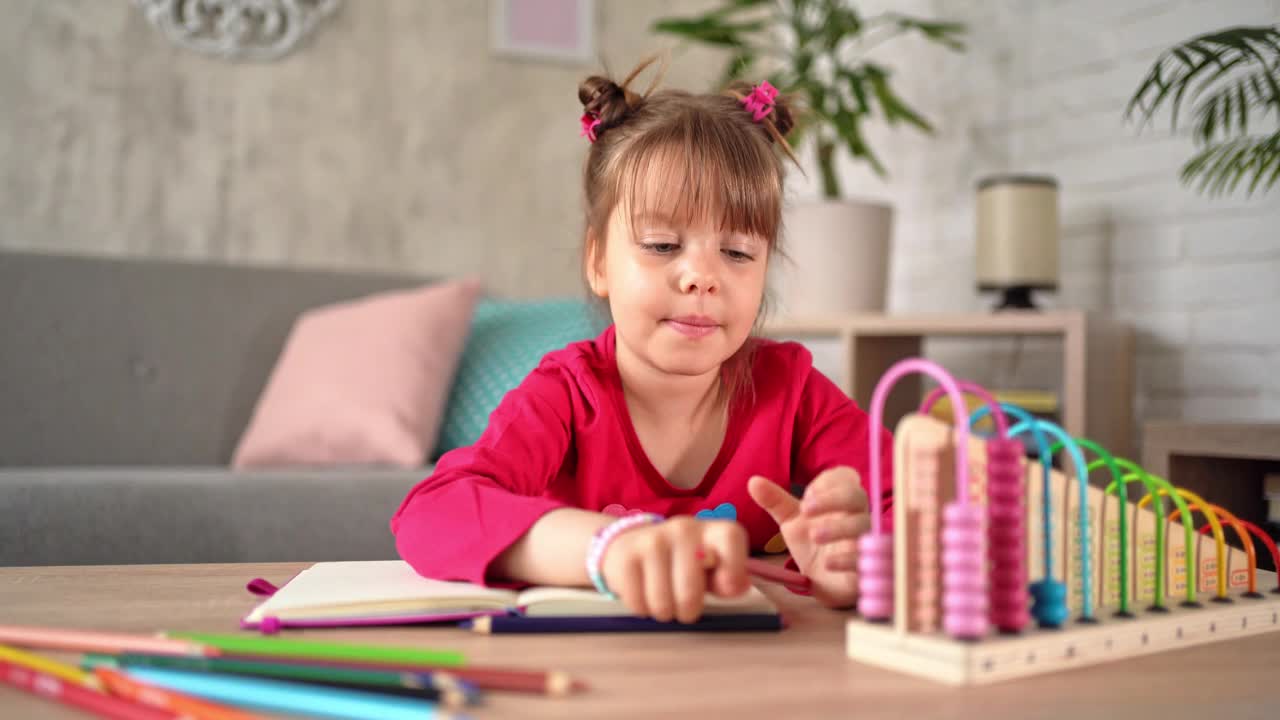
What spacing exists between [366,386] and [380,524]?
366mm

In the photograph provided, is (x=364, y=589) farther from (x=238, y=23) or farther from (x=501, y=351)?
(x=238, y=23)

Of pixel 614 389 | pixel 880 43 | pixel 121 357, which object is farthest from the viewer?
pixel 880 43

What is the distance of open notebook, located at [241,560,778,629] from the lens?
23.4 inches

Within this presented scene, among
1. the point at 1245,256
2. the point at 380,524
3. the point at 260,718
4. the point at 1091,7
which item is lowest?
the point at 380,524

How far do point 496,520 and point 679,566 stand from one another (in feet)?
0.55

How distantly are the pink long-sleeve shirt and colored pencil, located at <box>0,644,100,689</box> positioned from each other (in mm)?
293

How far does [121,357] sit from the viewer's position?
1.94 metres

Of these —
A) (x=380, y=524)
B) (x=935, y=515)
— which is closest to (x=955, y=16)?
(x=380, y=524)

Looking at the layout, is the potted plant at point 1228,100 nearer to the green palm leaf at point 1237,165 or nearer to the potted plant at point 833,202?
the green palm leaf at point 1237,165

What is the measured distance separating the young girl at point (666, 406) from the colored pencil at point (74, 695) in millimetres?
257


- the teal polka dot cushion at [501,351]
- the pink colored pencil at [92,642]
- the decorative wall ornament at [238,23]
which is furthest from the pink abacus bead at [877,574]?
the decorative wall ornament at [238,23]

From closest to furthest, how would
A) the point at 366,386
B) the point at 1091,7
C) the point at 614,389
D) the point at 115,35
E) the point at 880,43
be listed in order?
the point at 614,389 → the point at 366,386 → the point at 1091,7 → the point at 115,35 → the point at 880,43

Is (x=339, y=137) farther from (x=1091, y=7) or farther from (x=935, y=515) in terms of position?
(x=935, y=515)

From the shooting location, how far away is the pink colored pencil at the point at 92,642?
1.59 ft
